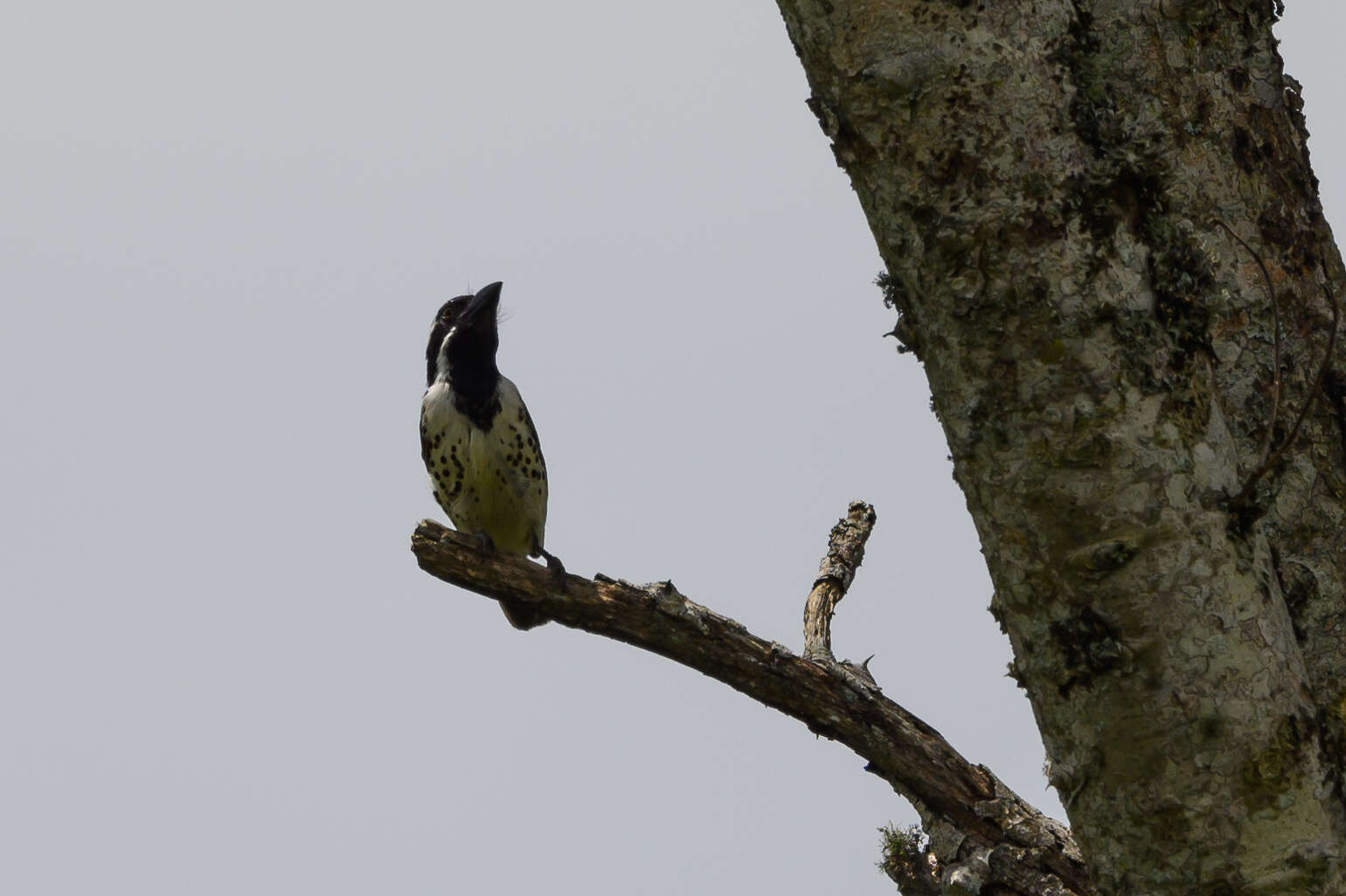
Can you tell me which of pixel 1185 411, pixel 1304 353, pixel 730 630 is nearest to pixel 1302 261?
pixel 1304 353

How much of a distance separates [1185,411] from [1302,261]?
1300 mm

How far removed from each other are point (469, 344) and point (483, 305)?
253 mm

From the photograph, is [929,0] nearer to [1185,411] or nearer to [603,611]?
[1185,411]

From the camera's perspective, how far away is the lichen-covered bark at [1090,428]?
219 centimetres

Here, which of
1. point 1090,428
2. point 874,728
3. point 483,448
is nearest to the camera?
point 1090,428

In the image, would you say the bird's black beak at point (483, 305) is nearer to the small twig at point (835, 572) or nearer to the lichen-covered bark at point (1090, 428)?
the small twig at point (835, 572)

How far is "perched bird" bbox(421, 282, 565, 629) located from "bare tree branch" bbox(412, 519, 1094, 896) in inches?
101

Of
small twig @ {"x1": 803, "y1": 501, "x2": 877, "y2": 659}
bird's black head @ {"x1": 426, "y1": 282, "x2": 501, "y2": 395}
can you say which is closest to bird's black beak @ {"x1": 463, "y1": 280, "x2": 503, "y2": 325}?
bird's black head @ {"x1": 426, "y1": 282, "x2": 501, "y2": 395}

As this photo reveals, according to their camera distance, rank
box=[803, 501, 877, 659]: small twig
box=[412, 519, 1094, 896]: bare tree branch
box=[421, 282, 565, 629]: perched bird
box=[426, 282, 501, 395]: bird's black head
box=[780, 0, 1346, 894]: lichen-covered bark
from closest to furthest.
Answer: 1. box=[780, 0, 1346, 894]: lichen-covered bark
2. box=[412, 519, 1094, 896]: bare tree branch
3. box=[803, 501, 877, 659]: small twig
4. box=[421, 282, 565, 629]: perched bird
5. box=[426, 282, 501, 395]: bird's black head

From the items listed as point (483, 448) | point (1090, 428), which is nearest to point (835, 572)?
point (483, 448)

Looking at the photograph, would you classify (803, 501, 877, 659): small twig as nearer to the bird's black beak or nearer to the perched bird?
the perched bird

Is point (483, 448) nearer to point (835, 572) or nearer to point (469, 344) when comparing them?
point (469, 344)

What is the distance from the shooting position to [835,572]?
5.16 metres

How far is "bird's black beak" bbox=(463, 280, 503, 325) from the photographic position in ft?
25.0
